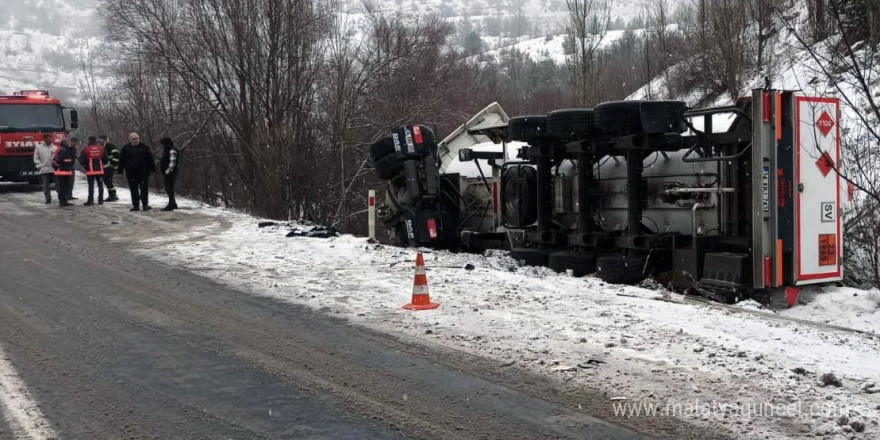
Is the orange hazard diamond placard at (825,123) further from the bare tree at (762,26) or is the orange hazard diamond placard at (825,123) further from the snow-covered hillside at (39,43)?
the snow-covered hillside at (39,43)

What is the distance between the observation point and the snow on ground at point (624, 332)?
14.6ft

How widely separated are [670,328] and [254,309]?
3.82m

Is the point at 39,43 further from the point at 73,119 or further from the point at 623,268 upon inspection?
the point at 623,268

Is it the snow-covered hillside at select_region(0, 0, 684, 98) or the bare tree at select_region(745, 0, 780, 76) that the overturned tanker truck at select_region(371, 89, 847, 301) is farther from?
the snow-covered hillside at select_region(0, 0, 684, 98)

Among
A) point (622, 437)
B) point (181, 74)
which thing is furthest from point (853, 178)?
point (181, 74)

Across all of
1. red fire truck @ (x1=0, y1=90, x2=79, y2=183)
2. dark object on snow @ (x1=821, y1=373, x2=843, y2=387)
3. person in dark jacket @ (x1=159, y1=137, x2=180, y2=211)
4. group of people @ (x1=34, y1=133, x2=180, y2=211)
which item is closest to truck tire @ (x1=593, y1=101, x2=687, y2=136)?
dark object on snow @ (x1=821, y1=373, x2=843, y2=387)

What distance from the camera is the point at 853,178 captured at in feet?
30.3

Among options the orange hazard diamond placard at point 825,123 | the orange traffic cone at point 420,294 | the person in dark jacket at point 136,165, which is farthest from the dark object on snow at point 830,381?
the person in dark jacket at point 136,165

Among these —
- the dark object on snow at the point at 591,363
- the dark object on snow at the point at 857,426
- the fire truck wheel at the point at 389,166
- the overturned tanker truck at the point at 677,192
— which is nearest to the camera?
the dark object on snow at the point at 857,426

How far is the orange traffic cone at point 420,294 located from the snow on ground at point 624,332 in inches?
5.8

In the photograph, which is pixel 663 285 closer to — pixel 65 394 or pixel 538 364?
pixel 538 364

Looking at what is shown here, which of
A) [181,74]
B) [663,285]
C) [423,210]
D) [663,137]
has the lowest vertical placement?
[663,285]

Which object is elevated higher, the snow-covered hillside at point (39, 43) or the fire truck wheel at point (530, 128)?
the snow-covered hillside at point (39, 43)

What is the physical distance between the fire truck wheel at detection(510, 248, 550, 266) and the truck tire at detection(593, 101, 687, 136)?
227cm
